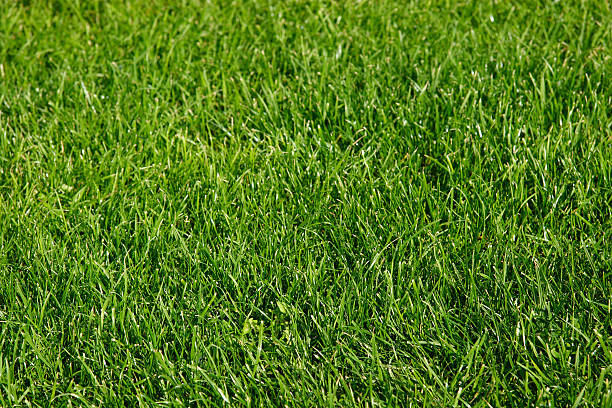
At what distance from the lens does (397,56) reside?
3.62m

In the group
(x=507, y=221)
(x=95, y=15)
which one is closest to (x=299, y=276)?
(x=507, y=221)

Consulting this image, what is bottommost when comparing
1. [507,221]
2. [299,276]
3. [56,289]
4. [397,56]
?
[56,289]

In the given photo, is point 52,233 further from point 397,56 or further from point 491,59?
point 491,59

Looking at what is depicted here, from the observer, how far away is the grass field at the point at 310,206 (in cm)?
215

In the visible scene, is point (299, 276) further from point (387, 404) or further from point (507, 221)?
point (507, 221)

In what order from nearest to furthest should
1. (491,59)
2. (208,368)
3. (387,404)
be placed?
(387,404) < (208,368) < (491,59)

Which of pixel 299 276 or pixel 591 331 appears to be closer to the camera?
pixel 591 331

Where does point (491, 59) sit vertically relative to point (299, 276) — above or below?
above

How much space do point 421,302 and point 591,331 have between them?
21.2 inches

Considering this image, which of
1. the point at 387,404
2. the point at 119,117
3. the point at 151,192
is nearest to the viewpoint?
the point at 387,404

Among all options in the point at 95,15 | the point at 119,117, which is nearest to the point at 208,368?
the point at 119,117

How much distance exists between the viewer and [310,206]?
109 inches

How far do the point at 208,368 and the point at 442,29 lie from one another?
2.47 m

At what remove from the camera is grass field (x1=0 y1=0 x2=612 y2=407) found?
7.04 ft
